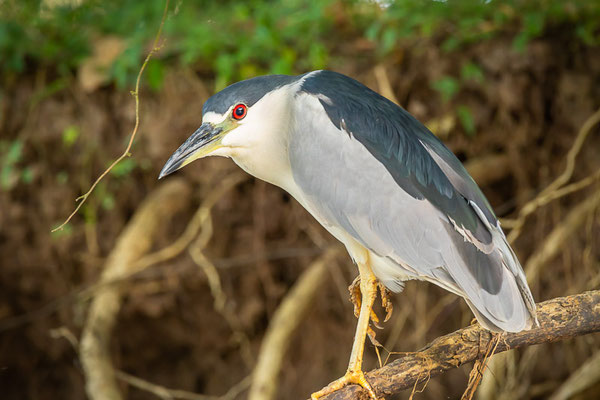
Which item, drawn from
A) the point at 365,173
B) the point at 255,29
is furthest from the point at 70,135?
the point at 365,173

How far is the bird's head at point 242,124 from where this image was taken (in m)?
1.41

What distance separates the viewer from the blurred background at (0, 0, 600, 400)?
2.61 metres

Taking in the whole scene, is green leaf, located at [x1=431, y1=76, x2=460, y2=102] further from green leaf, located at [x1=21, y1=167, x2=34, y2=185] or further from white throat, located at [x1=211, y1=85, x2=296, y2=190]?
green leaf, located at [x1=21, y1=167, x2=34, y2=185]

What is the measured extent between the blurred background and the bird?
1039 mm

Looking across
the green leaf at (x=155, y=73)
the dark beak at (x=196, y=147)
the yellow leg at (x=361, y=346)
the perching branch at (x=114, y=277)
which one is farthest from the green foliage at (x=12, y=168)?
the yellow leg at (x=361, y=346)

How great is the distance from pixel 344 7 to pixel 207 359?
2.07 meters

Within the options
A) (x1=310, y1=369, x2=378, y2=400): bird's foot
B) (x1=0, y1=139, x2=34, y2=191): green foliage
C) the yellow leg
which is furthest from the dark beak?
(x1=0, y1=139, x2=34, y2=191): green foliage

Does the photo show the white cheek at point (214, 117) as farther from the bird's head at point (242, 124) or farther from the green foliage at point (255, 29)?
the green foliage at point (255, 29)

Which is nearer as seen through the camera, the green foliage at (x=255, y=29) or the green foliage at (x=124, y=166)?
the green foliage at (x=255, y=29)

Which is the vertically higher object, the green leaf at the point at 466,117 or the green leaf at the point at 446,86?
the green leaf at the point at 446,86

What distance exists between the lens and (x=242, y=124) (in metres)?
1.44

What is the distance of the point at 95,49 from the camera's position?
2891mm

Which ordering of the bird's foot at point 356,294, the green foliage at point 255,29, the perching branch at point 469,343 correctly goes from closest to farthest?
1. the perching branch at point 469,343
2. the bird's foot at point 356,294
3. the green foliage at point 255,29

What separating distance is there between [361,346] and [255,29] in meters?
1.67
